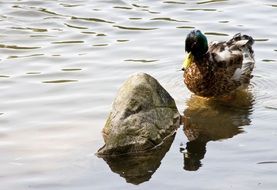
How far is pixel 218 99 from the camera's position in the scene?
816cm

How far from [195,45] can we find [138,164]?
80.6 inches

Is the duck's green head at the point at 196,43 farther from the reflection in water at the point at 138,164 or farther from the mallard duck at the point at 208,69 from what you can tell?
the reflection in water at the point at 138,164

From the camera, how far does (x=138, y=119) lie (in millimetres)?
6605

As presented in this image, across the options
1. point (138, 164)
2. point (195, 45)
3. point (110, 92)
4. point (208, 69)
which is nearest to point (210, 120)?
point (208, 69)

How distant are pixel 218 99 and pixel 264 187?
2490 millimetres

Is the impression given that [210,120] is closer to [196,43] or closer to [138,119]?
[196,43]

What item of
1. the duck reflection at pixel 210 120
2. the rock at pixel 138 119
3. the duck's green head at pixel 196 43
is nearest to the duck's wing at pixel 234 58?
the duck's green head at pixel 196 43

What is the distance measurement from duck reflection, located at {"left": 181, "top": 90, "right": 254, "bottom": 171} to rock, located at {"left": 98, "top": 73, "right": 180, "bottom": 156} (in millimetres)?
277

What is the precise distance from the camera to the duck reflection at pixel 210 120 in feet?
21.7

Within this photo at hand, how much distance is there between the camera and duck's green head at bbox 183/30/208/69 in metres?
7.88

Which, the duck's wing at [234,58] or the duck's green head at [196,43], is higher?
the duck's green head at [196,43]

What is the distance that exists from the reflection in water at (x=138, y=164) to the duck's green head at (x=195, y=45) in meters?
1.62

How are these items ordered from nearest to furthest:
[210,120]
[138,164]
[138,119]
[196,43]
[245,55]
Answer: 1. [138,164]
2. [138,119]
3. [210,120]
4. [196,43]
5. [245,55]

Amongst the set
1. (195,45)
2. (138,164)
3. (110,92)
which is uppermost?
(195,45)
